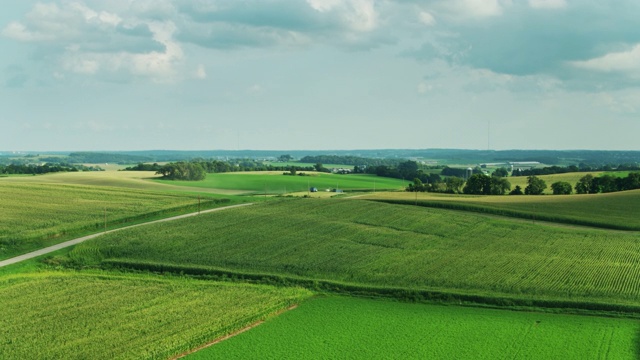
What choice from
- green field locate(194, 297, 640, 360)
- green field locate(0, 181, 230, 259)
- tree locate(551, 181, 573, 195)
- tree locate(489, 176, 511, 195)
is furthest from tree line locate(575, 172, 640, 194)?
green field locate(194, 297, 640, 360)

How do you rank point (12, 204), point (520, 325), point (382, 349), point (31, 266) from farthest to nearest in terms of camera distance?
point (12, 204), point (31, 266), point (520, 325), point (382, 349)

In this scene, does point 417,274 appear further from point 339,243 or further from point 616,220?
point 616,220

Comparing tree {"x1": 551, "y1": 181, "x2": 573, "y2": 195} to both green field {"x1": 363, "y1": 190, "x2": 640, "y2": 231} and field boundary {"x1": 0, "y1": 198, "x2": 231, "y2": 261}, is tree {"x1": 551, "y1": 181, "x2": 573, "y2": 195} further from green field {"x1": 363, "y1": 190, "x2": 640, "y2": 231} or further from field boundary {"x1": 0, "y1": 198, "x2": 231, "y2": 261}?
field boundary {"x1": 0, "y1": 198, "x2": 231, "y2": 261}

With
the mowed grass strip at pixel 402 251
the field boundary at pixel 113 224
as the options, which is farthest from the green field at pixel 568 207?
the field boundary at pixel 113 224

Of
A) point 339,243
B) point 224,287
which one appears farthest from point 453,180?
point 224,287

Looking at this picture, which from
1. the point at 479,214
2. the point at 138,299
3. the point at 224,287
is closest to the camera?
the point at 138,299

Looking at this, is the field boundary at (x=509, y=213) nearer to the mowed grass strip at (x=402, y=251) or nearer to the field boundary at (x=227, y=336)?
the mowed grass strip at (x=402, y=251)

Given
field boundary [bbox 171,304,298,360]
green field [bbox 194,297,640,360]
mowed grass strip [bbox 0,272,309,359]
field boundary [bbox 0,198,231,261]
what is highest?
field boundary [bbox 0,198,231,261]

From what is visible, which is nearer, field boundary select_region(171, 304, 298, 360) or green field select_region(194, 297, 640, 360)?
field boundary select_region(171, 304, 298, 360)
